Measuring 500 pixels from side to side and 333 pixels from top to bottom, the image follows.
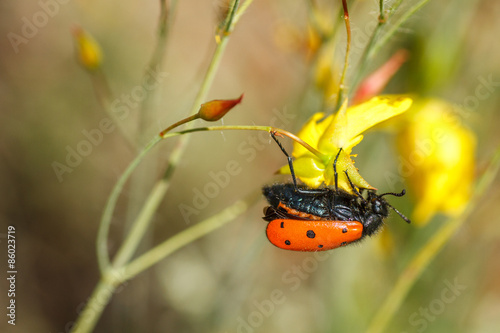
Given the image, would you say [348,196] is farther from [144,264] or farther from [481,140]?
[481,140]

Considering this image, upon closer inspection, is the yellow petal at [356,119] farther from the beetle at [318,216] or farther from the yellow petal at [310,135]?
the beetle at [318,216]

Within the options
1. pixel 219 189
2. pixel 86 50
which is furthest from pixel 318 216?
pixel 219 189

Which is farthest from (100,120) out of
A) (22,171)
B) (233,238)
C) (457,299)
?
(457,299)

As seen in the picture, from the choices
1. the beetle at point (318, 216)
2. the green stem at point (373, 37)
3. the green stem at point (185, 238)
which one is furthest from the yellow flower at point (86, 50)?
the green stem at point (373, 37)

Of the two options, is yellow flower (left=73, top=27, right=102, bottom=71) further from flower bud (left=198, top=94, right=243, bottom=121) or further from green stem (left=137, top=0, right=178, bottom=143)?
flower bud (left=198, top=94, right=243, bottom=121)

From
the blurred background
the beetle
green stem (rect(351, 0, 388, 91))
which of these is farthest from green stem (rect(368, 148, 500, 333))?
green stem (rect(351, 0, 388, 91))

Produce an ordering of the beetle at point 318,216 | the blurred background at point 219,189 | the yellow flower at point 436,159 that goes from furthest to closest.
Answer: the blurred background at point 219,189 → the yellow flower at point 436,159 → the beetle at point 318,216

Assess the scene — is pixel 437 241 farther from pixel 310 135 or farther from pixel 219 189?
pixel 219 189
